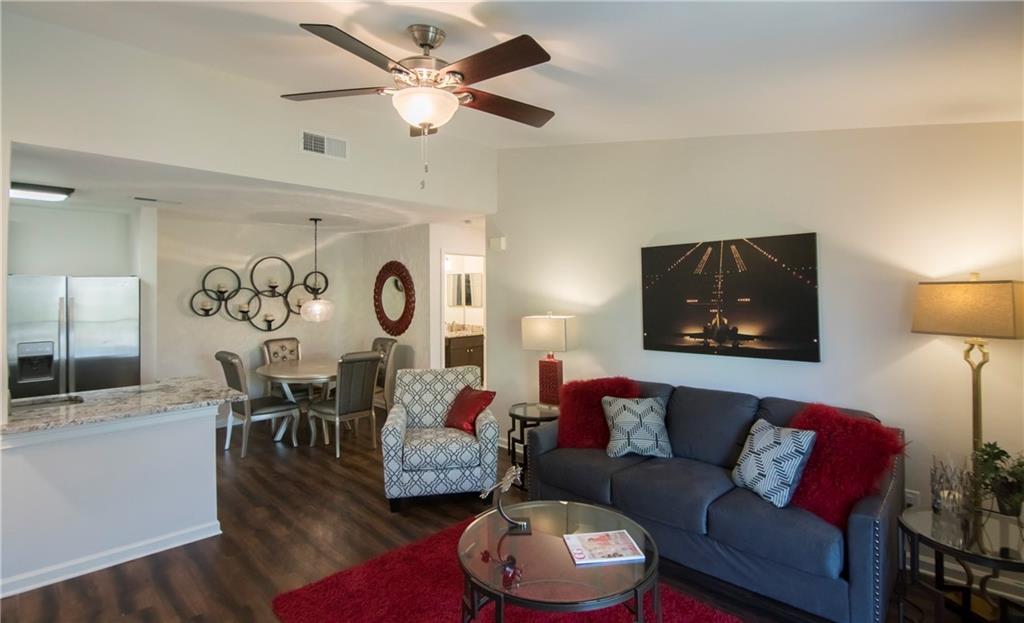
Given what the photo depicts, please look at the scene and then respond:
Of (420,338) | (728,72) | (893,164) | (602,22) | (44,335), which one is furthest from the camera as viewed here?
(420,338)

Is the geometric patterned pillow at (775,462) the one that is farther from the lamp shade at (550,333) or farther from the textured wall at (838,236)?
the lamp shade at (550,333)

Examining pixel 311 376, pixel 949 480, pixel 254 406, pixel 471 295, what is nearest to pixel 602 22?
pixel 949 480

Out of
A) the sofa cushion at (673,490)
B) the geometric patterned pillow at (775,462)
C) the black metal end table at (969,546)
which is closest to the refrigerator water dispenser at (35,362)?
the sofa cushion at (673,490)

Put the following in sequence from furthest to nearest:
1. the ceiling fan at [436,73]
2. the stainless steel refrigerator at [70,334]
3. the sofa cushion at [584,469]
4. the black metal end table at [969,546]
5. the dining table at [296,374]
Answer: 1. the dining table at [296,374]
2. the stainless steel refrigerator at [70,334]
3. the sofa cushion at [584,469]
4. the black metal end table at [969,546]
5. the ceiling fan at [436,73]

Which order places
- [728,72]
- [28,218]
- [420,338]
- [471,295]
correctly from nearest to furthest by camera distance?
[728,72]
[28,218]
[420,338]
[471,295]

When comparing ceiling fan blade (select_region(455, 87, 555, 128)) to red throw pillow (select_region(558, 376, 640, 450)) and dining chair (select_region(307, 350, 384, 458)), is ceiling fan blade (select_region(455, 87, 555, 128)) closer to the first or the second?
red throw pillow (select_region(558, 376, 640, 450))

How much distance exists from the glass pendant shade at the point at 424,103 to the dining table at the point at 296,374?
11.1ft

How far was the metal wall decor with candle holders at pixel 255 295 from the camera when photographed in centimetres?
573

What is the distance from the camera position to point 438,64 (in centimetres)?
223

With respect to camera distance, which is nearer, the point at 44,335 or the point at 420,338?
the point at 44,335

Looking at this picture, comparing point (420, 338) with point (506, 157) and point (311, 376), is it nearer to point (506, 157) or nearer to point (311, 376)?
point (311, 376)

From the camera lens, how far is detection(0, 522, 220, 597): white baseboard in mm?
2604

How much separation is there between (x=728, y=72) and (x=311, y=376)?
432cm

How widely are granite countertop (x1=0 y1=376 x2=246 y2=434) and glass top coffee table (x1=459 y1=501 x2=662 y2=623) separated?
2.03m
